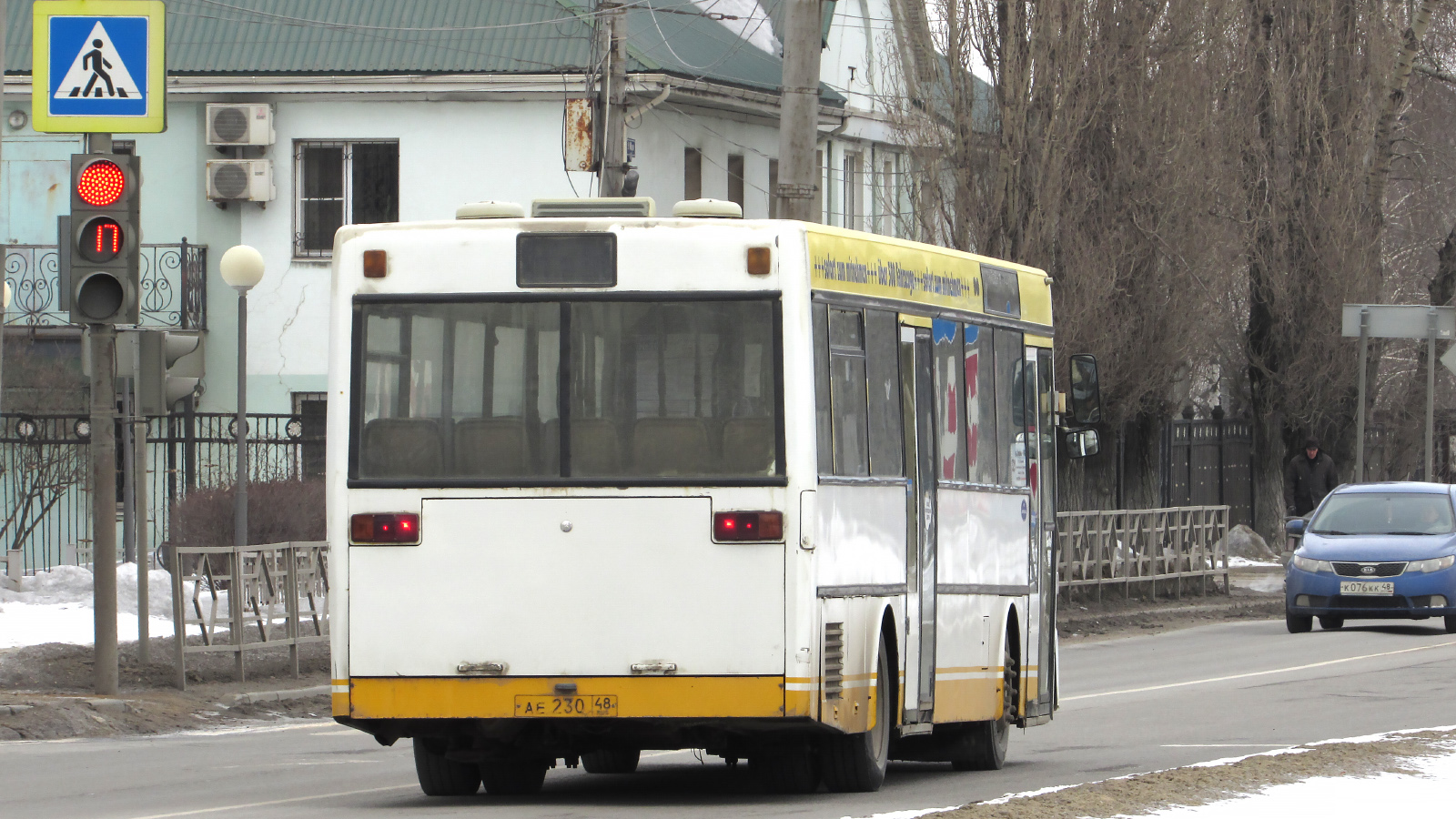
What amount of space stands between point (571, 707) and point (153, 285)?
82.5ft

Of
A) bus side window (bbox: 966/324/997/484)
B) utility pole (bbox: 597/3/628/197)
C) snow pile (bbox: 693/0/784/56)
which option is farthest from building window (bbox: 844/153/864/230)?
bus side window (bbox: 966/324/997/484)

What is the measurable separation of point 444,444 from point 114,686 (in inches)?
265

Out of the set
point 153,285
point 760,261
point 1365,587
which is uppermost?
point 153,285

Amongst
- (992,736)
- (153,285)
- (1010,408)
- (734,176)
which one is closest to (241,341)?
(1010,408)

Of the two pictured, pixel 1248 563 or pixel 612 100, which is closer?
pixel 612 100

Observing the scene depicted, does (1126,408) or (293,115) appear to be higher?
(293,115)

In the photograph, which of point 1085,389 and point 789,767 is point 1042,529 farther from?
point 789,767

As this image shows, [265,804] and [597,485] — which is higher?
[597,485]

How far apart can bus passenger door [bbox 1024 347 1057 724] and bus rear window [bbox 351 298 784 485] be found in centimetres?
361

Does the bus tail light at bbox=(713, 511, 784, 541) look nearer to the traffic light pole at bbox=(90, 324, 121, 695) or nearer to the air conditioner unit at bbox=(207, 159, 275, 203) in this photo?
the traffic light pole at bbox=(90, 324, 121, 695)

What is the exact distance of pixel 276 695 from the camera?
1753 centimetres

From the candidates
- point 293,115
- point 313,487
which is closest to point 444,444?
point 313,487

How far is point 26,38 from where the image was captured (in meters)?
34.3

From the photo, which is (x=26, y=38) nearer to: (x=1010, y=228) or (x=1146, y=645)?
(x=1010, y=228)
